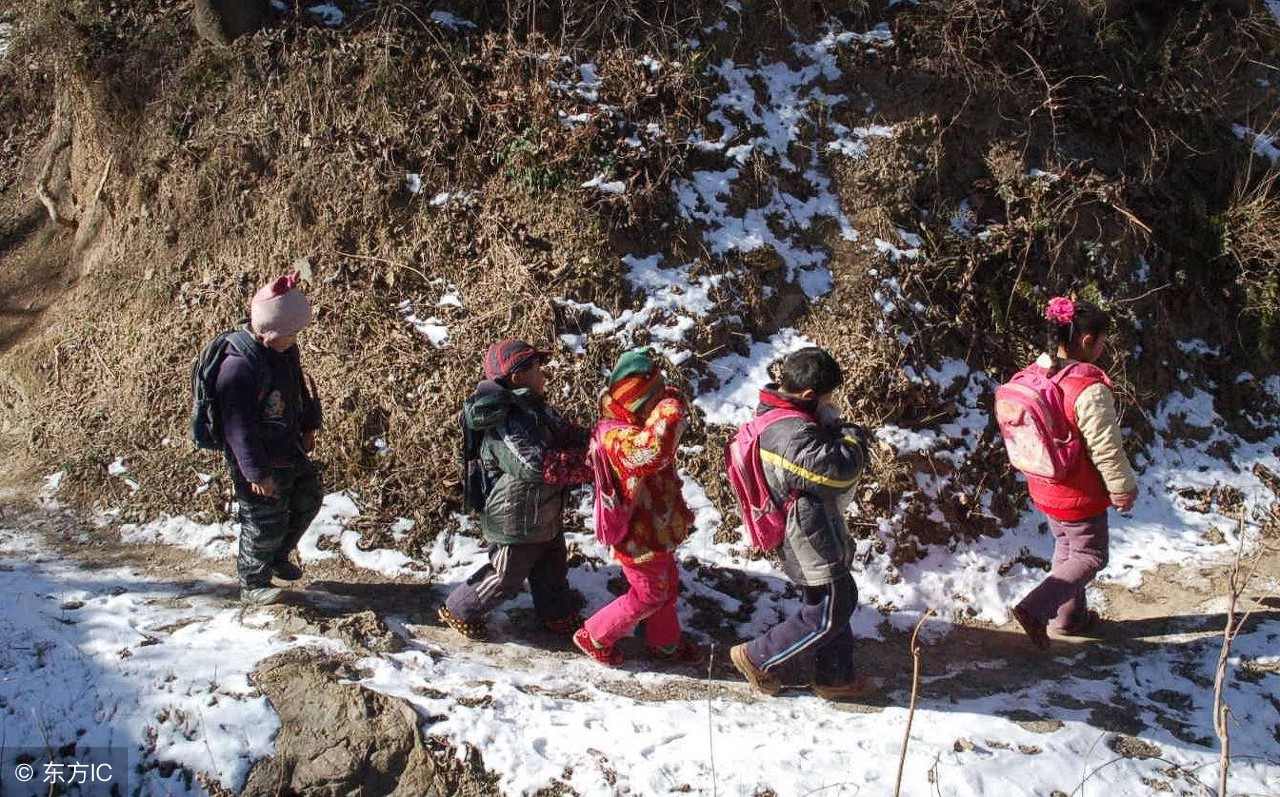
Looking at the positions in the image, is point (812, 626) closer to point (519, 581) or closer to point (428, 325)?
point (519, 581)

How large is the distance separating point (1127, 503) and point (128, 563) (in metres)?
6.04

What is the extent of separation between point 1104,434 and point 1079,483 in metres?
0.32

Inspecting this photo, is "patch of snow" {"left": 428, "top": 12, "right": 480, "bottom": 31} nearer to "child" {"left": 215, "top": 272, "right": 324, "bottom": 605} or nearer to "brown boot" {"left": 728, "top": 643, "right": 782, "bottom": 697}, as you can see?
"child" {"left": 215, "top": 272, "right": 324, "bottom": 605}

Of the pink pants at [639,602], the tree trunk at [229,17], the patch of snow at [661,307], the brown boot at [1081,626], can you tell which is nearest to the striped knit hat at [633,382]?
the pink pants at [639,602]

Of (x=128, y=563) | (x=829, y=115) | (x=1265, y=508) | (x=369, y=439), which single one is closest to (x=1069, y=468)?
(x=1265, y=508)

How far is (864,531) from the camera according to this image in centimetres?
539

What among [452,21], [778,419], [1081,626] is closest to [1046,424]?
[1081,626]

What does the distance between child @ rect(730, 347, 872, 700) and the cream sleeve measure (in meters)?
1.34

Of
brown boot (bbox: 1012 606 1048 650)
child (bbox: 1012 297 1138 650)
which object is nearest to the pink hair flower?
child (bbox: 1012 297 1138 650)

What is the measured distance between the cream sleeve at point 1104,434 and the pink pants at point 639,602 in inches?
89.8

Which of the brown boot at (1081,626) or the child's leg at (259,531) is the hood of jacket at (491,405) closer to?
the child's leg at (259,531)

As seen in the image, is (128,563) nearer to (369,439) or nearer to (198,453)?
(198,453)

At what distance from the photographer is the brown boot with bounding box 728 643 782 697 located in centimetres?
425

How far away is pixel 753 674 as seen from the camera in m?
4.25
